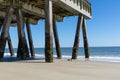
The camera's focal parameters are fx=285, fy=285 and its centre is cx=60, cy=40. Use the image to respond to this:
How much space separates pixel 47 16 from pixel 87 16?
9732mm

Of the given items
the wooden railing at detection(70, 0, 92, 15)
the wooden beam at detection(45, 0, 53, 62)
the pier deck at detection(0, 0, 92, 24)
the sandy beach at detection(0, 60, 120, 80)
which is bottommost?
the sandy beach at detection(0, 60, 120, 80)

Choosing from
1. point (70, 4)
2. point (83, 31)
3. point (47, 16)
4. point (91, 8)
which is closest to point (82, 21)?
point (83, 31)

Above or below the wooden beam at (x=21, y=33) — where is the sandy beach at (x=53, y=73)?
below

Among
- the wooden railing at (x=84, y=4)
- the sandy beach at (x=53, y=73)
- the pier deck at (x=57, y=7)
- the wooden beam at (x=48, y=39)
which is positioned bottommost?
the sandy beach at (x=53, y=73)

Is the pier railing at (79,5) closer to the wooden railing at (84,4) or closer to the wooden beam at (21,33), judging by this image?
the wooden railing at (84,4)

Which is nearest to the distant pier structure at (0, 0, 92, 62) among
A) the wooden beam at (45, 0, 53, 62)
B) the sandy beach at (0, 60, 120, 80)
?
the wooden beam at (45, 0, 53, 62)

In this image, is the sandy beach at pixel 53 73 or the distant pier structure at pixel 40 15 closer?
the sandy beach at pixel 53 73

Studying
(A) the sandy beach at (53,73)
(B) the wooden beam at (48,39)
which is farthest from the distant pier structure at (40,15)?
(A) the sandy beach at (53,73)

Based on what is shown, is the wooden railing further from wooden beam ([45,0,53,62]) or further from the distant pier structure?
wooden beam ([45,0,53,62])

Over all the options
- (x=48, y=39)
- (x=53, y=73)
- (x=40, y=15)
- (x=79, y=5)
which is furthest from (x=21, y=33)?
(x=53, y=73)

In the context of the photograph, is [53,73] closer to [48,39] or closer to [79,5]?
[48,39]

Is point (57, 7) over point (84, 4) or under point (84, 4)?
under

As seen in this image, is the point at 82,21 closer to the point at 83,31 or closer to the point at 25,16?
the point at 83,31

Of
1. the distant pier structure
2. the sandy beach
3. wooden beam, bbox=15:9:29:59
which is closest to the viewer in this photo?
the sandy beach
